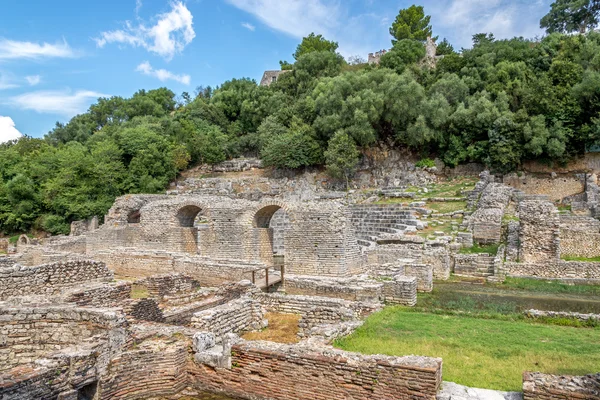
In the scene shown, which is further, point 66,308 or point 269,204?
point 269,204

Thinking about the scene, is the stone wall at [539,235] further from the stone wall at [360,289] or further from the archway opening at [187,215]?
the archway opening at [187,215]

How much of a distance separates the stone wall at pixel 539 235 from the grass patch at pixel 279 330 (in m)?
10.7

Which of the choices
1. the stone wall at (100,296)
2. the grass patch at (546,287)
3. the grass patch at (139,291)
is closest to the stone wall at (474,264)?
the grass patch at (546,287)

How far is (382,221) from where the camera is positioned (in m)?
22.0

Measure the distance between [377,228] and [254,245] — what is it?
8626 mm

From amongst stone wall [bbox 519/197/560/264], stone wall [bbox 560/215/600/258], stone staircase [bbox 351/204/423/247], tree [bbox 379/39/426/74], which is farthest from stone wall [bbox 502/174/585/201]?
tree [bbox 379/39/426/74]

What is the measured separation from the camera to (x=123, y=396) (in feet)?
17.0

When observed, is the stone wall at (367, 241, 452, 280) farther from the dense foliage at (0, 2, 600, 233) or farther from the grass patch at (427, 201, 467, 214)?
the dense foliage at (0, 2, 600, 233)

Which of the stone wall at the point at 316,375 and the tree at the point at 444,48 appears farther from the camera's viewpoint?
the tree at the point at 444,48

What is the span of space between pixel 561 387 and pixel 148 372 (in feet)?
15.1

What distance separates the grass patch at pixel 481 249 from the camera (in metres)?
16.6

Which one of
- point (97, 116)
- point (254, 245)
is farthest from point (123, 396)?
point (97, 116)

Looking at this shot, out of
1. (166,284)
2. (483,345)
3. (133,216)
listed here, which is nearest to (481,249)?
(483,345)

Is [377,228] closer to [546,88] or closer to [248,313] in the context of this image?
[248,313]
